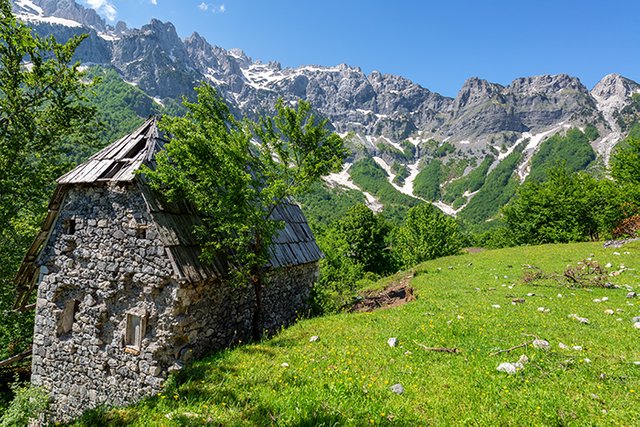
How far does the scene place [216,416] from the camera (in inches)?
230

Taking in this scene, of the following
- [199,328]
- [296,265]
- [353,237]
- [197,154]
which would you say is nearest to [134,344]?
[199,328]

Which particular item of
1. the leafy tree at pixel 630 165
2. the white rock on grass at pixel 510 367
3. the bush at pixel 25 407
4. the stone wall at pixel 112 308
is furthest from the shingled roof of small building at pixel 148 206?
the leafy tree at pixel 630 165

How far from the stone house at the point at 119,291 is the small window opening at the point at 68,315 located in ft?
0.10

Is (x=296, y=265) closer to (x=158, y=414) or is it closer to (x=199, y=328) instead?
(x=199, y=328)

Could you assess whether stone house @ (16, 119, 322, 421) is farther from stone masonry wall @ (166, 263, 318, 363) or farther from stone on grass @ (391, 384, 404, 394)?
stone on grass @ (391, 384, 404, 394)

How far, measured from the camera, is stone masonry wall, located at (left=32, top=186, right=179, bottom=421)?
922cm

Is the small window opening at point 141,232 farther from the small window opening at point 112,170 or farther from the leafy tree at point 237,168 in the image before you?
the small window opening at point 112,170

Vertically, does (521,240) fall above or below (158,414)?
below

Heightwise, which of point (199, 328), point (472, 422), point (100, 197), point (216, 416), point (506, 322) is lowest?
point (506, 322)

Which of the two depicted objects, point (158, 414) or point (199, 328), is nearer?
point (158, 414)

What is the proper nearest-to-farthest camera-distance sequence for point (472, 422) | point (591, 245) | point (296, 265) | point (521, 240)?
1. point (472, 422)
2. point (296, 265)
3. point (591, 245)
4. point (521, 240)

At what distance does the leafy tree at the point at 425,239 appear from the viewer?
39406mm

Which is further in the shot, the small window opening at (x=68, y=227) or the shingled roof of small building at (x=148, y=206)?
the small window opening at (x=68, y=227)

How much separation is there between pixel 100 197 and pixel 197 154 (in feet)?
11.4
